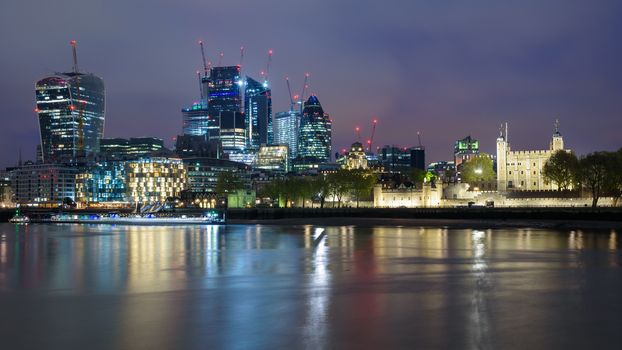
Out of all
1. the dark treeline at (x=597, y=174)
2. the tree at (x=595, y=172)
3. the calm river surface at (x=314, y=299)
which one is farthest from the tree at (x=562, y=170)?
the calm river surface at (x=314, y=299)

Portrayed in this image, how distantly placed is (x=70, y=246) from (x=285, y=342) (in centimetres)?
4206

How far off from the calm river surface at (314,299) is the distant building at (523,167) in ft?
360

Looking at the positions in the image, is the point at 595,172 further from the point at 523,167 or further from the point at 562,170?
the point at 523,167

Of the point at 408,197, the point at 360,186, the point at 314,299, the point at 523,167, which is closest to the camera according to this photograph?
the point at 314,299

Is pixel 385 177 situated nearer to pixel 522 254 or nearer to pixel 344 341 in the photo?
pixel 522 254

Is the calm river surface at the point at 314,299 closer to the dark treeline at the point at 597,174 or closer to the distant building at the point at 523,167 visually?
the dark treeline at the point at 597,174

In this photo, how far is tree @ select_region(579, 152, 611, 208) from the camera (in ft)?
365

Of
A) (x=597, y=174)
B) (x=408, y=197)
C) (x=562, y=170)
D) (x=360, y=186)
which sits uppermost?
(x=562, y=170)

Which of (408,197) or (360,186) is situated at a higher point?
(360,186)

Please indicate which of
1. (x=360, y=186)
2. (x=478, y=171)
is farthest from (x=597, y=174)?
(x=478, y=171)

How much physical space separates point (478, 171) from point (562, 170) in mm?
41817

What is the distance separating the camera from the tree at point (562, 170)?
123m

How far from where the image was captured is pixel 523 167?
154 meters

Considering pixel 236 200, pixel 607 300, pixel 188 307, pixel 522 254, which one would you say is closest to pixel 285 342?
pixel 188 307
